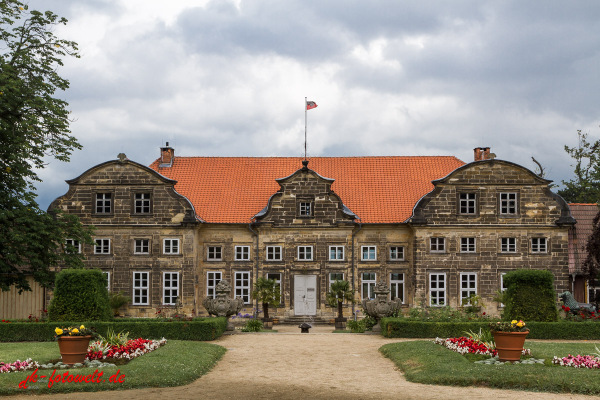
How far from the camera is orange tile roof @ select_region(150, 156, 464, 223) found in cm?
3666

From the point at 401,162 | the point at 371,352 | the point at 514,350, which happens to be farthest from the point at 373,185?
the point at 514,350

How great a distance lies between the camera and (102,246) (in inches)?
1387

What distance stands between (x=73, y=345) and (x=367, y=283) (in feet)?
69.6

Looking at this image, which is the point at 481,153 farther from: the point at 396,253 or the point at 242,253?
the point at 242,253

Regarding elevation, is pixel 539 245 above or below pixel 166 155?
below

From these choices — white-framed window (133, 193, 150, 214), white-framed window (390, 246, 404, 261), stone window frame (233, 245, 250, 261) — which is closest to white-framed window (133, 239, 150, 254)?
white-framed window (133, 193, 150, 214)

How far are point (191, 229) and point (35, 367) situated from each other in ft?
63.0

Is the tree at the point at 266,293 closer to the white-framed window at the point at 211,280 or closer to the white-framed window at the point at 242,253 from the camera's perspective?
the white-framed window at the point at 242,253

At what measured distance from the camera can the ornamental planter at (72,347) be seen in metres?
16.2

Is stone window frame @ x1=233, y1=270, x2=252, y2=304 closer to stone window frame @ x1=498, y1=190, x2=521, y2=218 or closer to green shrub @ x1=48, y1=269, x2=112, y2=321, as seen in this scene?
green shrub @ x1=48, y1=269, x2=112, y2=321

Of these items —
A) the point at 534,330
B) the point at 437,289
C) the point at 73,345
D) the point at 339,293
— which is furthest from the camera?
the point at 437,289

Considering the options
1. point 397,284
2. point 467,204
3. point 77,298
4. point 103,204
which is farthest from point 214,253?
point 467,204

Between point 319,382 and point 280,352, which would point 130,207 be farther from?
point 319,382

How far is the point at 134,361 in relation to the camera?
16.5 meters
